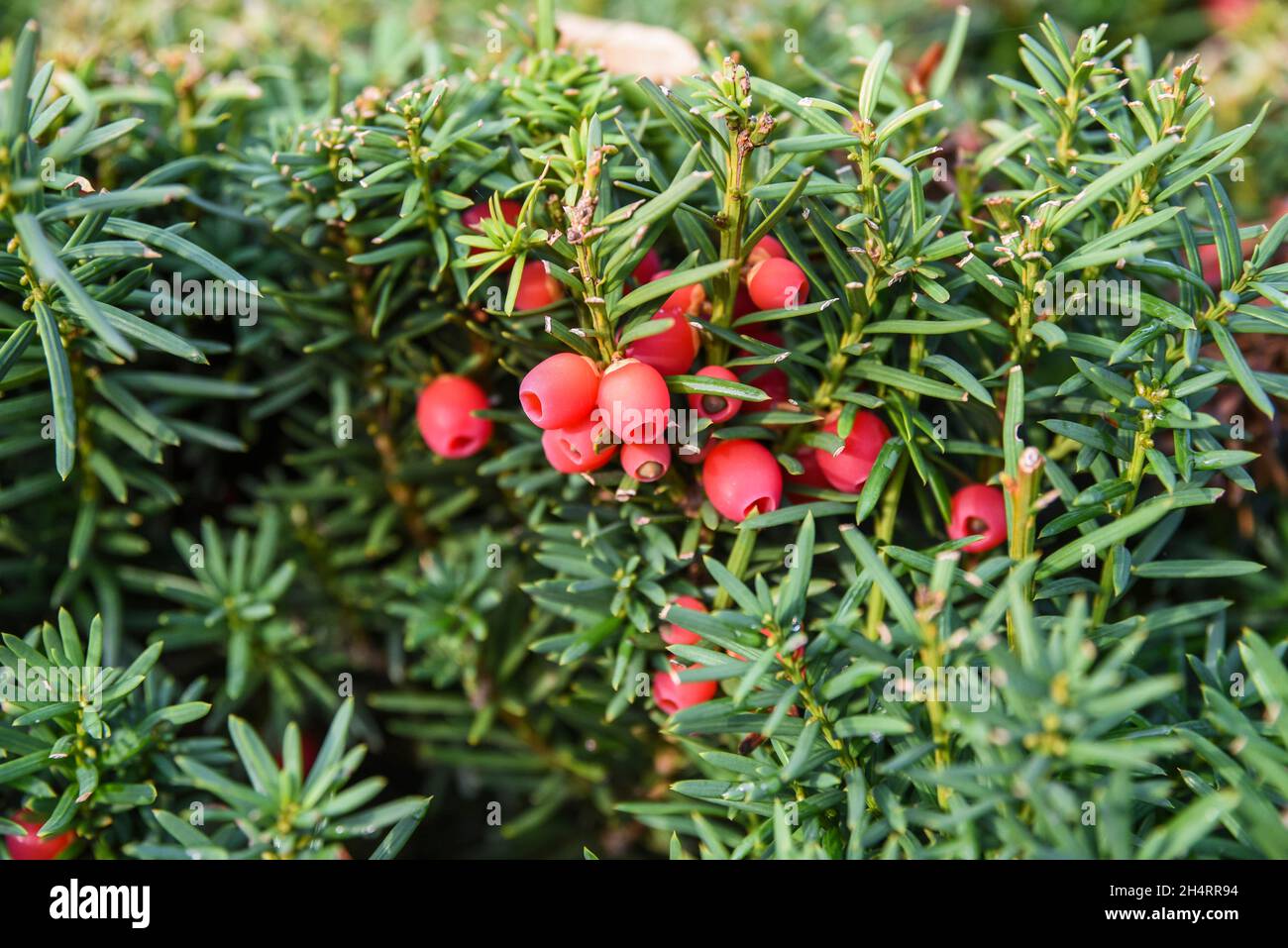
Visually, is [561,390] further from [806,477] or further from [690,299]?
[806,477]

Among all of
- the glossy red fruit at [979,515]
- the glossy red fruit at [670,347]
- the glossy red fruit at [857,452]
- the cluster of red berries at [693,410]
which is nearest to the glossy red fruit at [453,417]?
the cluster of red berries at [693,410]

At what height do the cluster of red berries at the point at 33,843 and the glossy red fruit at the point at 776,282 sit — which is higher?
the glossy red fruit at the point at 776,282

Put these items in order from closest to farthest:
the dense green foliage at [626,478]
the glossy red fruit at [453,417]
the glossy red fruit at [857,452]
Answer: the dense green foliage at [626,478] → the glossy red fruit at [857,452] → the glossy red fruit at [453,417]

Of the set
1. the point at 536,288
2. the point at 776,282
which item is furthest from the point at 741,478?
the point at 536,288

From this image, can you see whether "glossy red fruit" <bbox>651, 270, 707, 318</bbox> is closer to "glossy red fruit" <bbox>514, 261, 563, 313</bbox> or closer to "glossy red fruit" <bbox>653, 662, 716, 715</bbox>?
"glossy red fruit" <bbox>514, 261, 563, 313</bbox>

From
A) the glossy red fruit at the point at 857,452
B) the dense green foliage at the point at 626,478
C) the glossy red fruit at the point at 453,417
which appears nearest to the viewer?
the dense green foliage at the point at 626,478

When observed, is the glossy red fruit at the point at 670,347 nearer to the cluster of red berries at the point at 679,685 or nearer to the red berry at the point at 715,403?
the red berry at the point at 715,403
